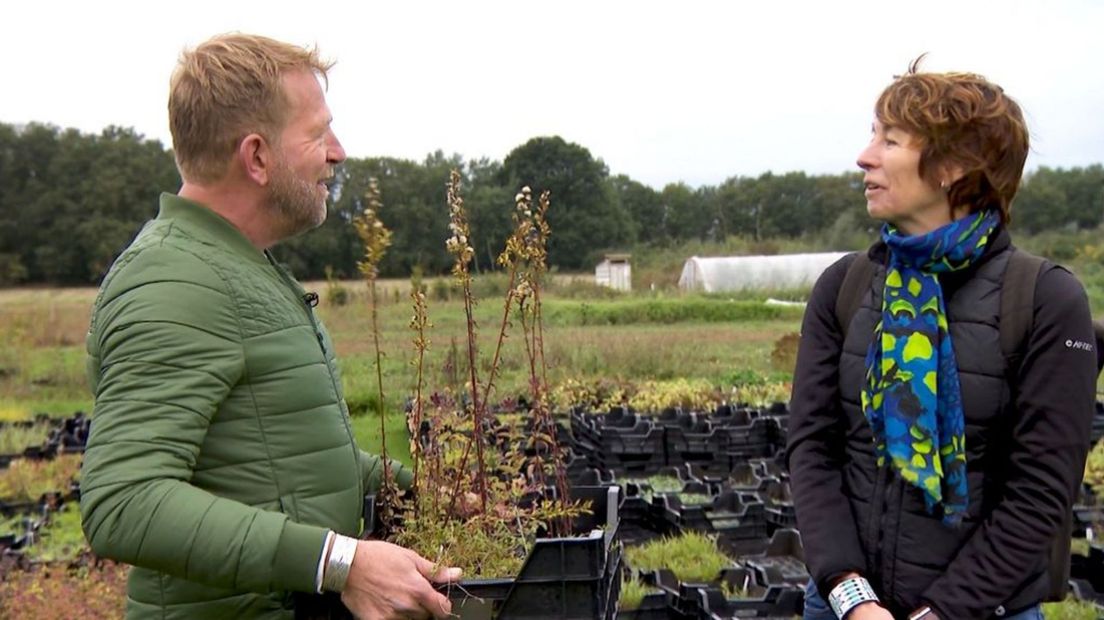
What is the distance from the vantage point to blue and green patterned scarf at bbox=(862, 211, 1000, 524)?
1.67 m

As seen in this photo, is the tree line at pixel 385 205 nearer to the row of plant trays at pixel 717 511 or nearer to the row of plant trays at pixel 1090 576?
the row of plant trays at pixel 717 511

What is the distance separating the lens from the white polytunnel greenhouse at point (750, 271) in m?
27.1

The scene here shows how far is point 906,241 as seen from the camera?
5.63ft

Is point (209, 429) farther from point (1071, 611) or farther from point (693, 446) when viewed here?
point (693, 446)

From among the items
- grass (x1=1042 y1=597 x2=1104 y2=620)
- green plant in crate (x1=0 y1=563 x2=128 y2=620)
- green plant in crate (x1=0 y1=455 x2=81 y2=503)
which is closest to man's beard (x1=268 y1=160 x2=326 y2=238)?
green plant in crate (x1=0 y1=563 x2=128 y2=620)

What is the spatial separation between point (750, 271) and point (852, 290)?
26.1 m

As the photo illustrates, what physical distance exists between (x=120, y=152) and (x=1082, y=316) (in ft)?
89.3

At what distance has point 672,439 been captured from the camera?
6562 mm

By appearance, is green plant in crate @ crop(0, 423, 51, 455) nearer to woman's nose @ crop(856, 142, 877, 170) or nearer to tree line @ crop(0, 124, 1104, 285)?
tree line @ crop(0, 124, 1104, 285)

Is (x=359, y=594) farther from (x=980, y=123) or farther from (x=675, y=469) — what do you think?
(x=675, y=469)

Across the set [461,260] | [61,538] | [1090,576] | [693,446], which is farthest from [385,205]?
[461,260]

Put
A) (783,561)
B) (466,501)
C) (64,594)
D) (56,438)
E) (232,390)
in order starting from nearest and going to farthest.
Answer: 1. (232,390)
2. (466,501)
3. (64,594)
4. (783,561)
5. (56,438)

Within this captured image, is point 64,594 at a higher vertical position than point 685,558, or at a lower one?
higher

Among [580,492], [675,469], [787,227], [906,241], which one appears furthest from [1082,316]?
[787,227]
